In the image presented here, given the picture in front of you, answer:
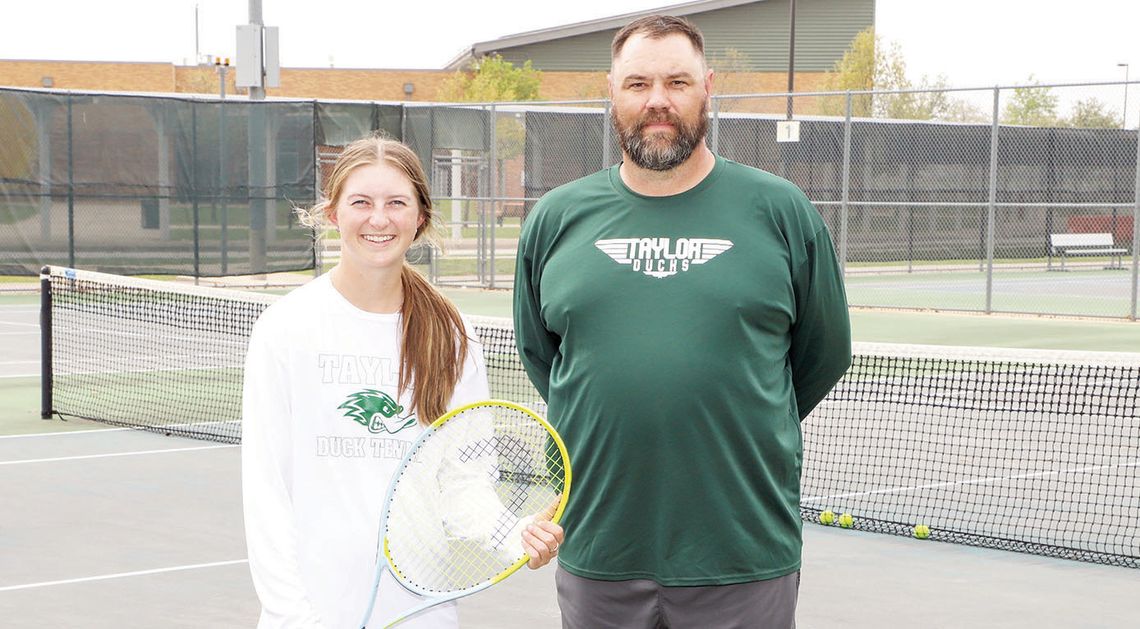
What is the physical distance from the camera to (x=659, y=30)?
114 inches

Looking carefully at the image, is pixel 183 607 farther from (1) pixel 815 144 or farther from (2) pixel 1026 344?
(1) pixel 815 144

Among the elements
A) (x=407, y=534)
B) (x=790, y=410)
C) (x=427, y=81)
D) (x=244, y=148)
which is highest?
(x=427, y=81)

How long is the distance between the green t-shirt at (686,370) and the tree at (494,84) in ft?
143

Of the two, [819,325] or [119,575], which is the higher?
[819,325]

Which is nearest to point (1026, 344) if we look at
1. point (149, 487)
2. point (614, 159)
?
point (614, 159)

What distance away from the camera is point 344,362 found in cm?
281

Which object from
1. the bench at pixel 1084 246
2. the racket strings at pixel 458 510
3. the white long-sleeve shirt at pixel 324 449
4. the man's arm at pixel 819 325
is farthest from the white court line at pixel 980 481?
the bench at pixel 1084 246

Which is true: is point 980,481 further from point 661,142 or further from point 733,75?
point 733,75

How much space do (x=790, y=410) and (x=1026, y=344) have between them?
44.2ft

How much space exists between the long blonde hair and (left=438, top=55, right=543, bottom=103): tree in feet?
142

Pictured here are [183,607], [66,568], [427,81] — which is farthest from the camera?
[427,81]

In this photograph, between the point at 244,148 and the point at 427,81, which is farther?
the point at 427,81

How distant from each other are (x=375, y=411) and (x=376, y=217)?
0.35m

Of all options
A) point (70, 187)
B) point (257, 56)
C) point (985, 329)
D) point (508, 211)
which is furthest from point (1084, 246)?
point (70, 187)
